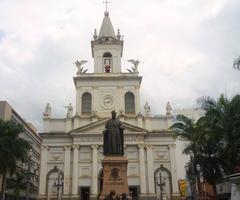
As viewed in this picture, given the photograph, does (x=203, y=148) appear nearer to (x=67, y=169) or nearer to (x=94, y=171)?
(x=94, y=171)

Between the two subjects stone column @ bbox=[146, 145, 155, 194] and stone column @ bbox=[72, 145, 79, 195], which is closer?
stone column @ bbox=[72, 145, 79, 195]

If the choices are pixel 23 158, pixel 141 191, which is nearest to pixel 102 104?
pixel 141 191

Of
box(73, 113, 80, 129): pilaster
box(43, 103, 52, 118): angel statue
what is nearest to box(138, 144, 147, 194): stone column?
box(73, 113, 80, 129): pilaster

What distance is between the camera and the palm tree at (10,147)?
27922 millimetres

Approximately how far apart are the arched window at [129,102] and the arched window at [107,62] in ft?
15.4

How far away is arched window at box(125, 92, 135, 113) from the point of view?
45.8 m

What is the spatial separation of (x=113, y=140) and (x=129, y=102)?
29461 millimetres

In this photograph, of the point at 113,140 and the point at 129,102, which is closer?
the point at 113,140

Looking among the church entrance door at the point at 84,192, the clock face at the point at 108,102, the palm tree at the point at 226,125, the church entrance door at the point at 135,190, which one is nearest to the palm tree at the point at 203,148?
the palm tree at the point at 226,125

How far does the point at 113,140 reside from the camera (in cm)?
1675

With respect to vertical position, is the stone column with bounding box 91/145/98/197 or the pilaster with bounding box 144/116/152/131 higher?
the pilaster with bounding box 144/116/152/131

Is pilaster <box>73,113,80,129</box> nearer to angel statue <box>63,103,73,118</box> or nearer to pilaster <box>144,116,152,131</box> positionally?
angel statue <box>63,103,73,118</box>

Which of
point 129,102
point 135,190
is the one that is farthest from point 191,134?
point 129,102

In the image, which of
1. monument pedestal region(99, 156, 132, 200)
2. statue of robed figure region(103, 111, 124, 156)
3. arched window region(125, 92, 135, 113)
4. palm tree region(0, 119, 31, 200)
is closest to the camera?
monument pedestal region(99, 156, 132, 200)
